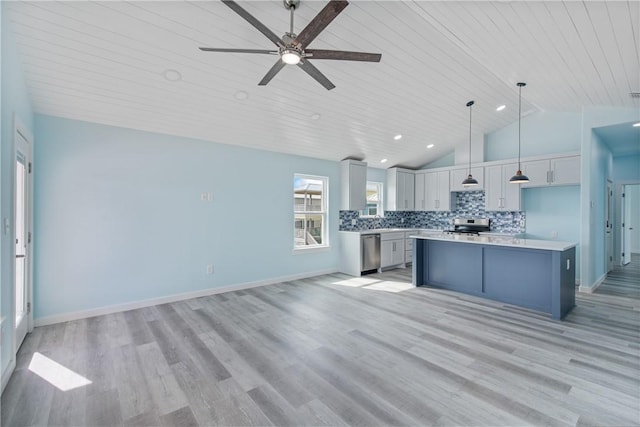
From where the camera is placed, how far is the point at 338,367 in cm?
250

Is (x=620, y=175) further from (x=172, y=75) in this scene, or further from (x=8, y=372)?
(x=8, y=372)

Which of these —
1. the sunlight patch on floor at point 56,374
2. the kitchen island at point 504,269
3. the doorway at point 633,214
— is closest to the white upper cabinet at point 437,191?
the kitchen island at point 504,269

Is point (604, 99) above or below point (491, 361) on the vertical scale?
above

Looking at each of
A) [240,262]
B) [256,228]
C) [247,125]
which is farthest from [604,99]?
[240,262]

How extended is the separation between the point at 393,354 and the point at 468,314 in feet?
5.32

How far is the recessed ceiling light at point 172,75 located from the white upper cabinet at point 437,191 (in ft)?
19.5

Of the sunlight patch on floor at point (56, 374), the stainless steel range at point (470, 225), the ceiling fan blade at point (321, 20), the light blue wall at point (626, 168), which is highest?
the ceiling fan blade at point (321, 20)

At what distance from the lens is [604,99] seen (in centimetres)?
424

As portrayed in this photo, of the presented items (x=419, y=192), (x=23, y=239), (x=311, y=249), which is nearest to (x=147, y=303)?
(x=23, y=239)

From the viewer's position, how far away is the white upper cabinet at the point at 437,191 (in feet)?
22.9

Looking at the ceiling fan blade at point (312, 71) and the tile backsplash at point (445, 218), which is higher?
the ceiling fan blade at point (312, 71)

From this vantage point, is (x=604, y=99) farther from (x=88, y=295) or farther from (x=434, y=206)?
(x=88, y=295)

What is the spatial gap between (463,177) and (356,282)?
3.52 meters

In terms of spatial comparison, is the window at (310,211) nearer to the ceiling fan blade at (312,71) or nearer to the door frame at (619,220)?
the ceiling fan blade at (312,71)
